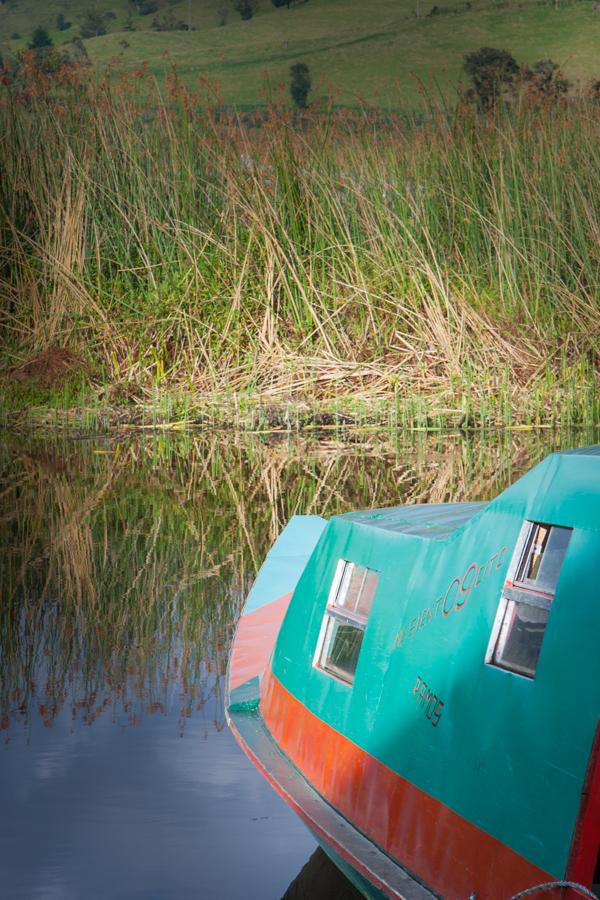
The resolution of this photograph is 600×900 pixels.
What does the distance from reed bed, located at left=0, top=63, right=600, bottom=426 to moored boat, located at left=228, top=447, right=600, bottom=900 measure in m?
8.30

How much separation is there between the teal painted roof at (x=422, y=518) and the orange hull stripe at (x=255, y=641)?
83 centimetres

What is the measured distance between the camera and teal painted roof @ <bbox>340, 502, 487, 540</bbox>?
3.01m

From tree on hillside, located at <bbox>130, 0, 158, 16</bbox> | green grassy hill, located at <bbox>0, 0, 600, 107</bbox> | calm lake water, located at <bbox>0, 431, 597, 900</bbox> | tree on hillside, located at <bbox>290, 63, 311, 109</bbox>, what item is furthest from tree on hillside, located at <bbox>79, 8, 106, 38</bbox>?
calm lake water, located at <bbox>0, 431, 597, 900</bbox>

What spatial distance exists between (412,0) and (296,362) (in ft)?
189

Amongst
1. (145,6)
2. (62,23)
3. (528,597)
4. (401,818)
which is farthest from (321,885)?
(145,6)

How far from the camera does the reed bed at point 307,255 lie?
11961 millimetres

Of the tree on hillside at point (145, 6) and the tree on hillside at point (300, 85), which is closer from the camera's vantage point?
the tree on hillside at point (300, 85)

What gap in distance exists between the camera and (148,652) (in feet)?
16.0

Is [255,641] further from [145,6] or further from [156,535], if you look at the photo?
[145,6]

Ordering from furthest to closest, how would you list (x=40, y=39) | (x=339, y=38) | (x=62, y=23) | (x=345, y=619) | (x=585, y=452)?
(x=62, y=23) → (x=339, y=38) → (x=40, y=39) → (x=345, y=619) → (x=585, y=452)

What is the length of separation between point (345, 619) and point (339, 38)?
6105cm

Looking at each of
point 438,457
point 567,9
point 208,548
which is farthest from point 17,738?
point 567,9

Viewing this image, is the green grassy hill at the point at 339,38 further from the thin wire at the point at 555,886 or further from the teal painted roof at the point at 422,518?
the thin wire at the point at 555,886

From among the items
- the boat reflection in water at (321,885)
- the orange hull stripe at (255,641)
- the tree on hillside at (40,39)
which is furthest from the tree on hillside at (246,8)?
the boat reflection in water at (321,885)
